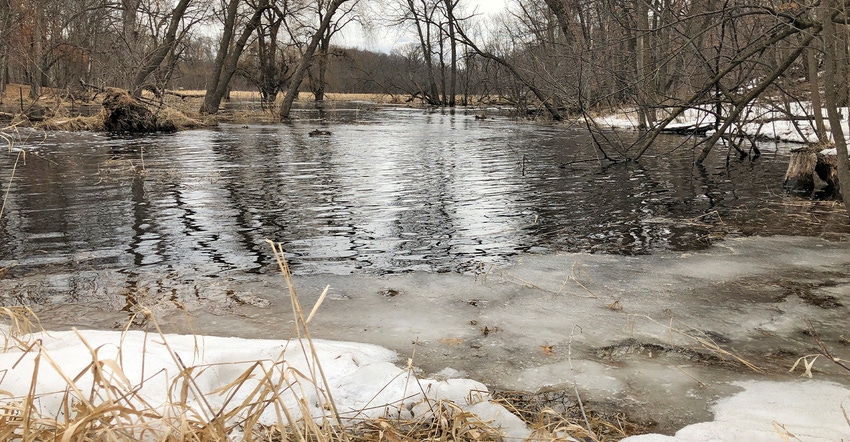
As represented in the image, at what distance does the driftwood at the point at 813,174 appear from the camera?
25.5 feet

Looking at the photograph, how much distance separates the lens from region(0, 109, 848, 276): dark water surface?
16.8ft

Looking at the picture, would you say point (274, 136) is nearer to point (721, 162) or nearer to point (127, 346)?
point (721, 162)

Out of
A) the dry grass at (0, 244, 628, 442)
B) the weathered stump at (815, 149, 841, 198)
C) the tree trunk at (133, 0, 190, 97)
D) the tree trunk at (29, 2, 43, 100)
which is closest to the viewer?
the dry grass at (0, 244, 628, 442)

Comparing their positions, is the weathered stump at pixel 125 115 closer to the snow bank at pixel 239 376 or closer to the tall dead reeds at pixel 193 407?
the snow bank at pixel 239 376

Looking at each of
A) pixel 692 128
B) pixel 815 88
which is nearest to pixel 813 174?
pixel 815 88

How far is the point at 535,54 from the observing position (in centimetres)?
2155

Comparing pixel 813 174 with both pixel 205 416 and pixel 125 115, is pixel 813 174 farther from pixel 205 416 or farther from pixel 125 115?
pixel 125 115

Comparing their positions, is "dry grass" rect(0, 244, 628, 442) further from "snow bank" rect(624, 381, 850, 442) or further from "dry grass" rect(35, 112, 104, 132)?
"dry grass" rect(35, 112, 104, 132)

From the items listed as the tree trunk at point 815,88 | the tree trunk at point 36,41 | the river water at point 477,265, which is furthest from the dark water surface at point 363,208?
the tree trunk at point 36,41

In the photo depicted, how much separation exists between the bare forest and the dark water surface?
93 centimetres

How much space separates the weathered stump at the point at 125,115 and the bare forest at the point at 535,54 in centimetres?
145

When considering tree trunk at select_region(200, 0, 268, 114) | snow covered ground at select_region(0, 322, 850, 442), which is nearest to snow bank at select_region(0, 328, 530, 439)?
snow covered ground at select_region(0, 322, 850, 442)

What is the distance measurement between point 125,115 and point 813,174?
52.8 ft

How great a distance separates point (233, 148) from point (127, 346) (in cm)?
1129
